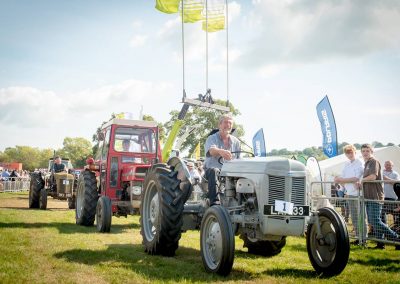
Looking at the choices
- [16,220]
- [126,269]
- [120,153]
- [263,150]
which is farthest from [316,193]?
[263,150]

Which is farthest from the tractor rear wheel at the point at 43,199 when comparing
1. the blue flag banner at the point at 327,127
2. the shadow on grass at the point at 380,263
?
the shadow on grass at the point at 380,263

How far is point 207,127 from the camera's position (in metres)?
46.3

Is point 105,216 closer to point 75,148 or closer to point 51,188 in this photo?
point 51,188

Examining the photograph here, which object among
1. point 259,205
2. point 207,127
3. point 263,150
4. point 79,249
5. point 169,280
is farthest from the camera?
point 207,127

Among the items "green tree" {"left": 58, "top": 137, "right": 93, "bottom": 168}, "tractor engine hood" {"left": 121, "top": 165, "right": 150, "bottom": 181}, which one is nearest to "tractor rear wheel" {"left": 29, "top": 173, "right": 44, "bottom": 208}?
"tractor engine hood" {"left": 121, "top": 165, "right": 150, "bottom": 181}

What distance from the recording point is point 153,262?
534 cm

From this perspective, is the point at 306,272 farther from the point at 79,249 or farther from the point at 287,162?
the point at 79,249

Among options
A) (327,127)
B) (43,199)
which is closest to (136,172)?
(43,199)

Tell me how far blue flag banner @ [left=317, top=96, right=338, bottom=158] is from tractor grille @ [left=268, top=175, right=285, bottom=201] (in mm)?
11501

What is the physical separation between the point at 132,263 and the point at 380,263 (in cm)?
341

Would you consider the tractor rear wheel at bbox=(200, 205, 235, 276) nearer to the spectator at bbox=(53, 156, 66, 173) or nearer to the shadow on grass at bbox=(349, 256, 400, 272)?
the shadow on grass at bbox=(349, 256, 400, 272)

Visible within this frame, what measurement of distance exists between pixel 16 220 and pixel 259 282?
7009mm

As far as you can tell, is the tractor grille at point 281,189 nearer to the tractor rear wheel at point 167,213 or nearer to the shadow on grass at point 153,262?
the shadow on grass at point 153,262

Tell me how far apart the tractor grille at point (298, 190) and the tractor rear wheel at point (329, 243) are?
41 centimetres
